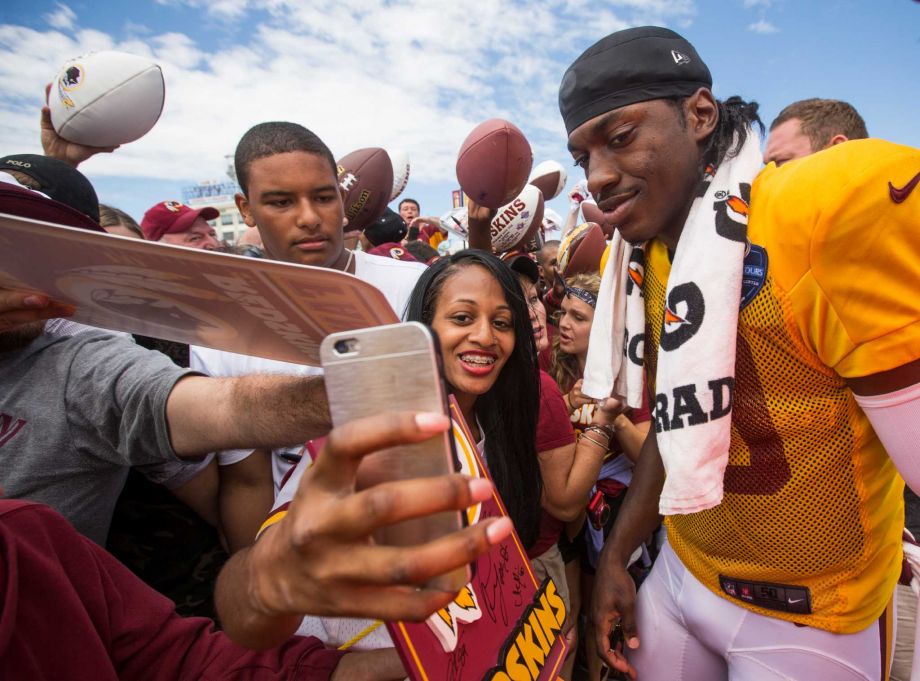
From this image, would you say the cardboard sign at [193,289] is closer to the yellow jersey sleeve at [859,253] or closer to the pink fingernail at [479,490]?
the pink fingernail at [479,490]

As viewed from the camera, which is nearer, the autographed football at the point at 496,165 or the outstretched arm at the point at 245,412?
the outstretched arm at the point at 245,412

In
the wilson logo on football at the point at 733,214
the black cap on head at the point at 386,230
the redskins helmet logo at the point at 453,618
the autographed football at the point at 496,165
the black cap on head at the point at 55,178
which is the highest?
the autographed football at the point at 496,165

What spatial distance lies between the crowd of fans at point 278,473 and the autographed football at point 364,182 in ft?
4.16

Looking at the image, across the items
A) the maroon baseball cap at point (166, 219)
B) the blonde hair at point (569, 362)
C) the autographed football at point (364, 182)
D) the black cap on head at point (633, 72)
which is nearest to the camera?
the black cap on head at point (633, 72)

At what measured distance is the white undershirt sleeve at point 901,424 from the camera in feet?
3.60

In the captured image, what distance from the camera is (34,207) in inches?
34.7

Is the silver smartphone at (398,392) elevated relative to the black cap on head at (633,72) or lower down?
lower down

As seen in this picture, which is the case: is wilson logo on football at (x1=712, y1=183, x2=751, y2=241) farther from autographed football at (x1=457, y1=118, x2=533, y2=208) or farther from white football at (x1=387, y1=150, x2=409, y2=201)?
white football at (x1=387, y1=150, x2=409, y2=201)

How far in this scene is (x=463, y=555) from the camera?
0.49 metres

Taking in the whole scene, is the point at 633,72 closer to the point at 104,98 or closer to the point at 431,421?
the point at 431,421

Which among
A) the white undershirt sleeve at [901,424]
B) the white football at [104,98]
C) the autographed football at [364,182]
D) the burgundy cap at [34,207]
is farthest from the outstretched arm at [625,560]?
the white football at [104,98]

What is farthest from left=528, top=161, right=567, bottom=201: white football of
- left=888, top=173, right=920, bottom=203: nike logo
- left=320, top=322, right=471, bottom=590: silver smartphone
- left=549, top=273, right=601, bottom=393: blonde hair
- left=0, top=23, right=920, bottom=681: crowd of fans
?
left=320, top=322, right=471, bottom=590: silver smartphone

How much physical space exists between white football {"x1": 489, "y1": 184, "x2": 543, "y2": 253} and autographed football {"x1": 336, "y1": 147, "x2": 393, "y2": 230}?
117 centimetres

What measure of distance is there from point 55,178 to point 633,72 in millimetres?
2256
